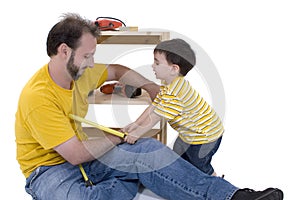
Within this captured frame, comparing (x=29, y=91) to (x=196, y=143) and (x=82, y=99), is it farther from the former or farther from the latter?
(x=196, y=143)

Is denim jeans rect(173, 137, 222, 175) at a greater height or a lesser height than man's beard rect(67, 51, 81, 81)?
lesser

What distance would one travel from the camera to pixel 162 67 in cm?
180

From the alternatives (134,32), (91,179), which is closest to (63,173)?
(91,179)

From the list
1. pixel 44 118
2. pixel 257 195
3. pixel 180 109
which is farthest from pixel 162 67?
pixel 257 195

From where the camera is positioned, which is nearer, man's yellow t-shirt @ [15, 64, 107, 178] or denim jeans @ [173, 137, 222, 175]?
man's yellow t-shirt @ [15, 64, 107, 178]

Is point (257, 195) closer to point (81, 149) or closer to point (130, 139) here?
point (130, 139)

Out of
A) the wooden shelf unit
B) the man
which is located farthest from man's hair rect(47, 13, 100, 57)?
the wooden shelf unit

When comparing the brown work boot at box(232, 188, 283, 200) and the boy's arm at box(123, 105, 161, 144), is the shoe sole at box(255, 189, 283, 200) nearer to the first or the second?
the brown work boot at box(232, 188, 283, 200)

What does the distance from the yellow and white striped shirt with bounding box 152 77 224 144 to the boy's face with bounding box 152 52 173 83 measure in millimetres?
40

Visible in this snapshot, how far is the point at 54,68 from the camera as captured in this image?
5.69 feet

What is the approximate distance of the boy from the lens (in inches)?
69.8

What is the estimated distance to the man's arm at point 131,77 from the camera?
2.06 meters

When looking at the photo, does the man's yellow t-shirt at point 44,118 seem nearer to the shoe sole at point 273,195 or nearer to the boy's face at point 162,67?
the boy's face at point 162,67

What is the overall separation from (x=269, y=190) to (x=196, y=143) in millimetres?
392
